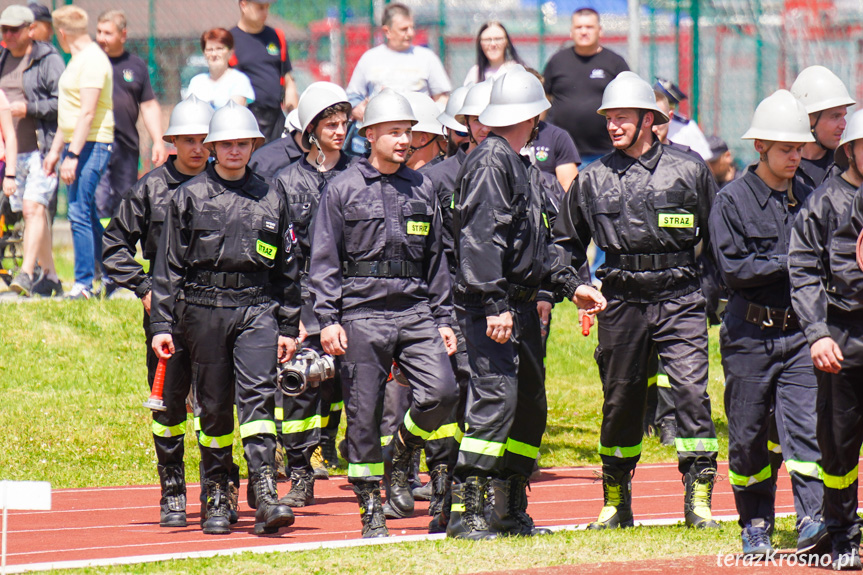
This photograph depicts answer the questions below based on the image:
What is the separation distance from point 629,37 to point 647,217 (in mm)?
9014

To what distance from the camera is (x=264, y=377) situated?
7.41 m

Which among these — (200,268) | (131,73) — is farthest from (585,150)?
(200,268)

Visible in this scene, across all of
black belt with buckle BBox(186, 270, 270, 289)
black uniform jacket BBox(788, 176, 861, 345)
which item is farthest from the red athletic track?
black belt with buckle BBox(186, 270, 270, 289)

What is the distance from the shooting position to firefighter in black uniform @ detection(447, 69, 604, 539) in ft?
22.1

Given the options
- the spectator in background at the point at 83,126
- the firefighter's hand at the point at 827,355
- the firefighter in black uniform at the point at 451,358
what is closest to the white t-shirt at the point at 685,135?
the firefighter in black uniform at the point at 451,358

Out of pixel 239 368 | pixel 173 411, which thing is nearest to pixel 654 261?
pixel 239 368

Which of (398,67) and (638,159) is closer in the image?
(638,159)

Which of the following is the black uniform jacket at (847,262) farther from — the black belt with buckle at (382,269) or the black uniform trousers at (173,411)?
the black uniform trousers at (173,411)

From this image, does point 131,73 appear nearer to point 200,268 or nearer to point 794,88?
point 200,268

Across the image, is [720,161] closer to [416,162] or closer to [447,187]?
[416,162]

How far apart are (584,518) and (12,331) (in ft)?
21.2

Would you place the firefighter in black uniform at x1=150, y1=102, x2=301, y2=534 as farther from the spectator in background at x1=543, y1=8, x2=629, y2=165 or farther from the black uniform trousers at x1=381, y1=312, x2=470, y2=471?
the spectator in background at x1=543, y1=8, x2=629, y2=165

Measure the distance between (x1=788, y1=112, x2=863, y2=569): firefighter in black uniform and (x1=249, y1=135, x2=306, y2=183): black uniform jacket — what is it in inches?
167

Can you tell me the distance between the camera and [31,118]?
512 inches
